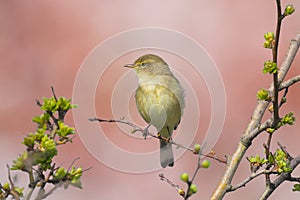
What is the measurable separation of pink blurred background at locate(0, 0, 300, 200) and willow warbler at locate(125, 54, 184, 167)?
639 millimetres

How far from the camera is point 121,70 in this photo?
2.46 metres

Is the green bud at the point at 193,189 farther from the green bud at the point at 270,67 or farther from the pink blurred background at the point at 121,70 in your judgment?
the pink blurred background at the point at 121,70

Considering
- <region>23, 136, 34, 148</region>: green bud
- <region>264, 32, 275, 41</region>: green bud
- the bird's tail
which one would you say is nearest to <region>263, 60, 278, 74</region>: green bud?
<region>264, 32, 275, 41</region>: green bud

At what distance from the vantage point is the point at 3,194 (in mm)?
754

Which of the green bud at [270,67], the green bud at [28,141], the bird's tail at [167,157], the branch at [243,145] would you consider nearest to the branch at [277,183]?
the branch at [243,145]

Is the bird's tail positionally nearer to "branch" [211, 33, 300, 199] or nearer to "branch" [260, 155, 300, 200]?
"branch" [211, 33, 300, 199]

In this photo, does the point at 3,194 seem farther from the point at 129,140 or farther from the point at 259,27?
the point at 259,27

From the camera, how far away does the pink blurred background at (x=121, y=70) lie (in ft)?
8.06

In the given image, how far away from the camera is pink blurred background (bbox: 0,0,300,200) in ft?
8.06

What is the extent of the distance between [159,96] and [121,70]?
772 mm

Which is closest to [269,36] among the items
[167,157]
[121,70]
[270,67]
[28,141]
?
[270,67]

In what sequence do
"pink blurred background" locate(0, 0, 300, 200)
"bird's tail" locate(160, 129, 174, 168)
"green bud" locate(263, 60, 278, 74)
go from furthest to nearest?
"pink blurred background" locate(0, 0, 300, 200) → "bird's tail" locate(160, 129, 174, 168) → "green bud" locate(263, 60, 278, 74)

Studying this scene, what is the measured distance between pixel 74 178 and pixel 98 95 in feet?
5.54

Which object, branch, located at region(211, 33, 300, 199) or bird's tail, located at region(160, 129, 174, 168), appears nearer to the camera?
branch, located at region(211, 33, 300, 199)
